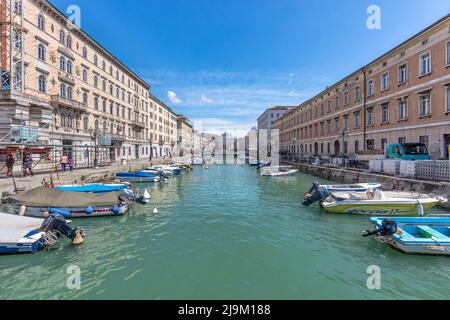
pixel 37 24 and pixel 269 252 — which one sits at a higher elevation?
pixel 37 24

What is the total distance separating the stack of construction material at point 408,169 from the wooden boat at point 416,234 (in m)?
9.46

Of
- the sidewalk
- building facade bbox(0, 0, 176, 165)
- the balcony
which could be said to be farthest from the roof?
the sidewalk

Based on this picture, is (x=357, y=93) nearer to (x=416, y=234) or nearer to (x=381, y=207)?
(x=381, y=207)

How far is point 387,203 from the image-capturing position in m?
12.0

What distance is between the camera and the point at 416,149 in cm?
2042

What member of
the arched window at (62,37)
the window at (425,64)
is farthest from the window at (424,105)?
the arched window at (62,37)

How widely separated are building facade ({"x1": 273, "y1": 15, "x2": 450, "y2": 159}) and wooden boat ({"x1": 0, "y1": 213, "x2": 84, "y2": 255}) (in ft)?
94.5

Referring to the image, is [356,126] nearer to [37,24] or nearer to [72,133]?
[72,133]

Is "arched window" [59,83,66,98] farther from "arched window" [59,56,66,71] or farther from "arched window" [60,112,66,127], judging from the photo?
"arched window" [60,112,66,127]

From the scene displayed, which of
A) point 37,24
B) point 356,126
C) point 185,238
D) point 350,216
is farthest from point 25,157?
point 356,126

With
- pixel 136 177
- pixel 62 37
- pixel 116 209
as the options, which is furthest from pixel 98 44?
pixel 116 209

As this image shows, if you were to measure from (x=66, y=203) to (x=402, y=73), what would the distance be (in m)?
34.3

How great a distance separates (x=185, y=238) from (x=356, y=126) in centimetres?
3476

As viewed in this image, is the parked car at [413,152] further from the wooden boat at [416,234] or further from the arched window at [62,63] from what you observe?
the arched window at [62,63]
